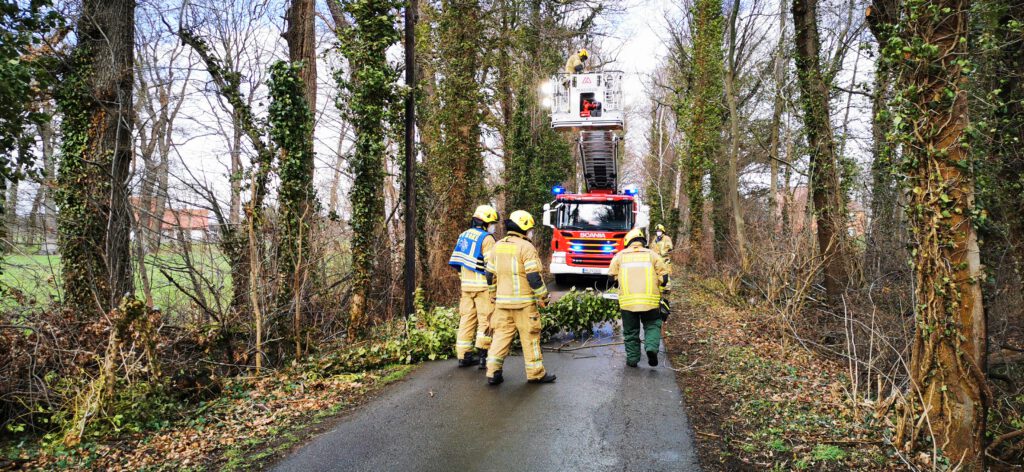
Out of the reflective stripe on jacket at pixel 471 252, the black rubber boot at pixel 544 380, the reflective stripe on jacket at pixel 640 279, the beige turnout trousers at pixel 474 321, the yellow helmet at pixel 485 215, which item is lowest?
the black rubber boot at pixel 544 380

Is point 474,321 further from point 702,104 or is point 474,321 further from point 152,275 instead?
point 702,104

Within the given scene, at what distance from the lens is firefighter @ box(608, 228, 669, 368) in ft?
22.3

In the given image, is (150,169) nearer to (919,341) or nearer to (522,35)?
(919,341)

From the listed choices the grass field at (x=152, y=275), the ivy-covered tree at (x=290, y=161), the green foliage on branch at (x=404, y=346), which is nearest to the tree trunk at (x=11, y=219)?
the grass field at (x=152, y=275)

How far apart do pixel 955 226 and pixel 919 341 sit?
918 millimetres

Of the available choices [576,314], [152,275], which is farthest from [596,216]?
[152,275]

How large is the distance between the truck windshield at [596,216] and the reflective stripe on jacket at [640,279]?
315 inches

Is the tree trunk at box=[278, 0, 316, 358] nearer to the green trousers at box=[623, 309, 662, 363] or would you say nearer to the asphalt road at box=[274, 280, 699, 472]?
the asphalt road at box=[274, 280, 699, 472]

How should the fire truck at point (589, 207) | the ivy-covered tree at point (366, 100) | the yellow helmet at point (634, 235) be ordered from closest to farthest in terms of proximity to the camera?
1. the yellow helmet at point (634, 235)
2. the ivy-covered tree at point (366, 100)
3. the fire truck at point (589, 207)

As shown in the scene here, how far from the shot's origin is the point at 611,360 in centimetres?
739

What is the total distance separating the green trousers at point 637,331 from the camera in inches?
272

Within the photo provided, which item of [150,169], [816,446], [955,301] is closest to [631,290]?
[816,446]

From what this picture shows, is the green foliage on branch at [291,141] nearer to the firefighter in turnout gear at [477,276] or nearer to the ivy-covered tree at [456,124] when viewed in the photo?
the firefighter in turnout gear at [477,276]

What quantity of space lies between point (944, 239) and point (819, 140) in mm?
6607
